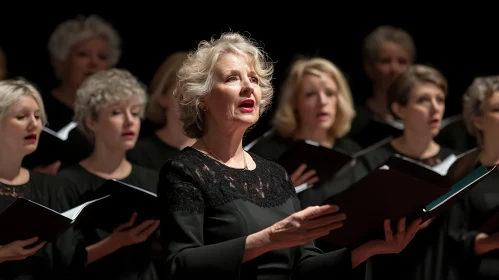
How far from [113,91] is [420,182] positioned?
6.46 feet

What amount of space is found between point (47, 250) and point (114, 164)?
0.63 metres

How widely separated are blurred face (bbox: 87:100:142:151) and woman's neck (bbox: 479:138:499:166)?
174cm

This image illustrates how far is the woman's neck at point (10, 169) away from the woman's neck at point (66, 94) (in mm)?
1474

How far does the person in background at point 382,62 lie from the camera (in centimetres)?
565

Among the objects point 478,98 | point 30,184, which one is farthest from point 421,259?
point 30,184

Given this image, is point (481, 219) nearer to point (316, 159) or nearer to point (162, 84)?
point (316, 159)

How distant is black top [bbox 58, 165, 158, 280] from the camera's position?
13.2 feet

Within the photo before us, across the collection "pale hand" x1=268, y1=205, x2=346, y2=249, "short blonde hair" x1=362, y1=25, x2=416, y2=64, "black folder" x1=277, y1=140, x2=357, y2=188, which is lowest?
"pale hand" x1=268, y1=205, x2=346, y2=249

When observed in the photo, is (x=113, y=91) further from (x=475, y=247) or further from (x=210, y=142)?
(x=475, y=247)

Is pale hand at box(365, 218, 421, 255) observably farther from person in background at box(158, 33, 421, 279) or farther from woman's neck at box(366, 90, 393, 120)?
woman's neck at box(366, 90, 393, 120)

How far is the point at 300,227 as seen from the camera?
8.45 feet

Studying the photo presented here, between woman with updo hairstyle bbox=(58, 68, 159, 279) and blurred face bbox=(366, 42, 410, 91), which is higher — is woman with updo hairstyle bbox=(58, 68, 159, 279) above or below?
below

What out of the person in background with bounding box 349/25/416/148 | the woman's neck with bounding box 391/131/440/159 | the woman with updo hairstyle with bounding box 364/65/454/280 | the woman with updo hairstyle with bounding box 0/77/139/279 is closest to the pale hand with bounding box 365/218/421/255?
the woman with updo hairstyle with bounding box 364/65/454/280

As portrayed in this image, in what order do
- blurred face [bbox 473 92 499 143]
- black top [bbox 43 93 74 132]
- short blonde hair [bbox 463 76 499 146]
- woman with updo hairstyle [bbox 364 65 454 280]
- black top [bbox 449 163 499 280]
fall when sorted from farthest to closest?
black top [bbox 43 93 74 132], short blonde hair [bbox 463 76 499 146], blurred face [bbox 473 92 499 143], woman with updo hairstyle [bbox 364 65 454 280], black top [bbox 449 163 499 280]
